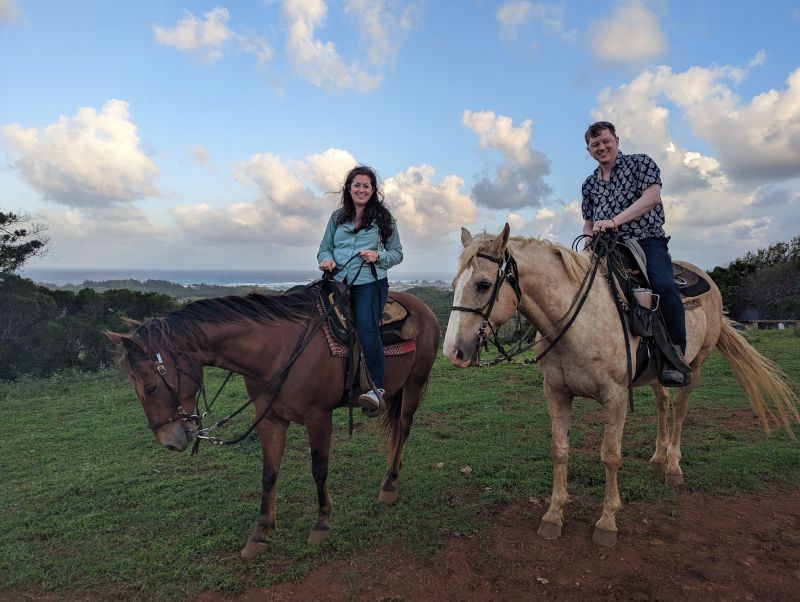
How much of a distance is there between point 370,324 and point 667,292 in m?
2.47

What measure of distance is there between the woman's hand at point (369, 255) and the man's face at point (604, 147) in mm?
2084

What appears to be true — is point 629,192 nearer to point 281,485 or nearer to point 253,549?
point 253,549

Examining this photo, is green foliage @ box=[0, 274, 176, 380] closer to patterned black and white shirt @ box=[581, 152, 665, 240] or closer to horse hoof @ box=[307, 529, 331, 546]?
horse hoof @ box=[307, 529, 331, 546]

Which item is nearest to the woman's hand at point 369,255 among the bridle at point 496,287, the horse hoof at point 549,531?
the bridle at point 496,287

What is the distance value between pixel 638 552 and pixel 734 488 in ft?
5.64

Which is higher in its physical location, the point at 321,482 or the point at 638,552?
the point at 321,482

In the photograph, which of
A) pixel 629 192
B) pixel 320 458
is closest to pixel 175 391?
pixel 320 458

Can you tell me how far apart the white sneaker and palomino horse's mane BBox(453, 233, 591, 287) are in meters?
1.15

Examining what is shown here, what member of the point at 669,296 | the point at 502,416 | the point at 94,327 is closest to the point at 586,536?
the point at 669,296

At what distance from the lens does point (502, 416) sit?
711 cm

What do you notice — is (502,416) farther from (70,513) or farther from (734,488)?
(70,513)

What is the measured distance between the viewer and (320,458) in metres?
3.75

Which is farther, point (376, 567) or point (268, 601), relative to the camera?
point (376, 567)

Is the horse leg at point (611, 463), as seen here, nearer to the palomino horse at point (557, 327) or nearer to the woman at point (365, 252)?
the palomino horse at point (557, 327)
